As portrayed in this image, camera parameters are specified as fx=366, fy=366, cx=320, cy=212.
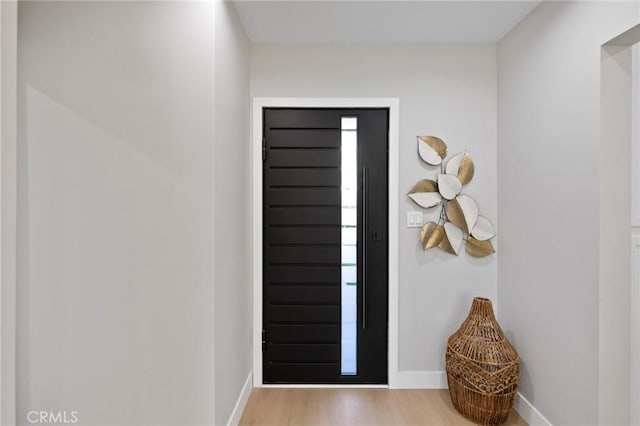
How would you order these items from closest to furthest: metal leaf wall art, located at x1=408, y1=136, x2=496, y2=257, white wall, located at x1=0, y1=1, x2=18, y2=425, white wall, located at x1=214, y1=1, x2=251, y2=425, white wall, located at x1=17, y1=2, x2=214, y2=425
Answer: white wall, located at x1=0, y1=1, x2=18, y2=425 → white wall, located at x1=17, y1=2, x2=214, y2=425 → white wall, located at x1=214, y1=1, x2=251, y2=425 → metal leaf wall art, located at x1=408, y1=136, x2=496, y2=257

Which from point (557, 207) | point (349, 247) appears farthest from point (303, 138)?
point (557, 207)

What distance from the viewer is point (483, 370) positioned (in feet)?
7.07

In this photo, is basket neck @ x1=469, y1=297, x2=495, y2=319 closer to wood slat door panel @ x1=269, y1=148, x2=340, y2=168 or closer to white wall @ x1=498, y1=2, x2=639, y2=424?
white wall @ x1=498, y1=2, x2=639, y2=424

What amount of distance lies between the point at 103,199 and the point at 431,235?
202cm

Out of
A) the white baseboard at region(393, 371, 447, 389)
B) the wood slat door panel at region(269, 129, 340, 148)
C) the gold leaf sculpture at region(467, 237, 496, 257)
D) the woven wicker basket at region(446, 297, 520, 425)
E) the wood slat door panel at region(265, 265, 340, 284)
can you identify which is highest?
the wood slat door panel at region(269, 129, 340, 148)

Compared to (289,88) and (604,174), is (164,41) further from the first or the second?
(604,174)

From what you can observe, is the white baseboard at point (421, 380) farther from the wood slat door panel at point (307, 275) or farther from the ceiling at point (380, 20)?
the ceiling at point (380, 20)

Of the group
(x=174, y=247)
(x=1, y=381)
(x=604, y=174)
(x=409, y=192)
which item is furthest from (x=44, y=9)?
(x=604, y=174)

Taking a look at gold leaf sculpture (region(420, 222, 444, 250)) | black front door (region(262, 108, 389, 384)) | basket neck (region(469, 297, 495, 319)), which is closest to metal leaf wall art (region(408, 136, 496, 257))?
gold leaf sculpture (region(420, 222, 444, 250))

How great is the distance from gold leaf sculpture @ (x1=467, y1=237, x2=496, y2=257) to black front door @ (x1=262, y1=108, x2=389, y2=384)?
60cm

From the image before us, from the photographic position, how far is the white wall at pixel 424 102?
8.60 feet

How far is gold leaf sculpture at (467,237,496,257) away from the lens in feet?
8.51

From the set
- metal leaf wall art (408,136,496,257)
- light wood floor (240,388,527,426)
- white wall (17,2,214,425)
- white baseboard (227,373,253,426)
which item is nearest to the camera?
white wall (17,2,214,425)

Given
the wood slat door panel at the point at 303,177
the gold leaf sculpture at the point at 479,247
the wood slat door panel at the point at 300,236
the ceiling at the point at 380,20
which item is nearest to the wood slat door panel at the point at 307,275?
the wood slat door panel at the point at 300,236
